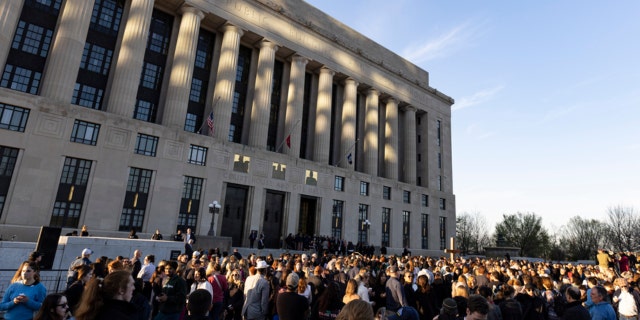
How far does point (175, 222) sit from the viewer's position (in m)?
30.2

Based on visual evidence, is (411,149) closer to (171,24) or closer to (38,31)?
(171,24)

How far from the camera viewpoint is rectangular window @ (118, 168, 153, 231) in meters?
28.5

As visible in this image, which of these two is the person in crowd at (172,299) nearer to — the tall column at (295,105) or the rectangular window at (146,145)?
the rectangular window at (146,145)

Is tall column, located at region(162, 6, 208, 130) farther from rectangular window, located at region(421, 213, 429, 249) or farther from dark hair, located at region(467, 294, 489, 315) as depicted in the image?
rectangular window, located at region(421, 213, 429, 249)

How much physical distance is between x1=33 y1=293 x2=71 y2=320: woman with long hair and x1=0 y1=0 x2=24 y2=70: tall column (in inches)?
1231

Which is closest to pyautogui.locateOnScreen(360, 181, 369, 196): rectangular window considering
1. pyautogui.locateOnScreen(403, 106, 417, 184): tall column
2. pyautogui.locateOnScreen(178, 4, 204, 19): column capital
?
pyautogui.locateOnScreen(403, 106, 417, 184): tall column

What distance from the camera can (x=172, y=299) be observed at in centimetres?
704

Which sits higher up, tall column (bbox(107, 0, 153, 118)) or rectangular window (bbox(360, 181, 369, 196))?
tall column (bbox(107, 0, 153, 118))

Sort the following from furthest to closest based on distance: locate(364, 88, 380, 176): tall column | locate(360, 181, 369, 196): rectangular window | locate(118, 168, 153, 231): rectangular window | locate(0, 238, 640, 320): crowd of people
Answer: locate(364, 88, 380, 176): tall column < locate(360, 181, 369, 196): rectangular window < locate(118, 168, 153, 231): rectangular window < locate(0, 238, 640, 320): crowd of people

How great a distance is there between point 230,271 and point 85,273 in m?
4.29

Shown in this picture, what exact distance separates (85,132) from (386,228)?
3541 cm

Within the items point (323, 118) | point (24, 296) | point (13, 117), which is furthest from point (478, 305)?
point (323, 118)

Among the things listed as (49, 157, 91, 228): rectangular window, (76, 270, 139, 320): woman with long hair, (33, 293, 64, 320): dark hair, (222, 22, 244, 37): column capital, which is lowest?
(33, 293, 64, 320): dark hair

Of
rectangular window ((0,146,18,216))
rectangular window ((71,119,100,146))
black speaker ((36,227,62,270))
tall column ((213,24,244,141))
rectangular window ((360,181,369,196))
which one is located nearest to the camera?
black speaker ((36,227,62,270))
